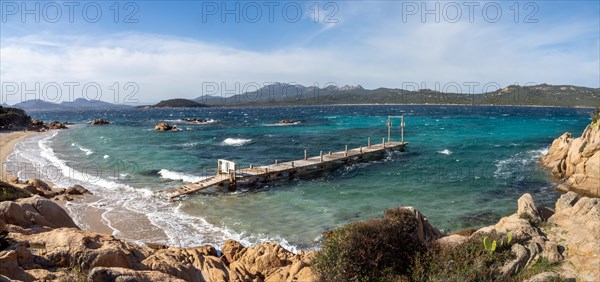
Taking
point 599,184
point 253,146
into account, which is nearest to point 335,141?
point 253,146

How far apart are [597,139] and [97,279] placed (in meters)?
30.2

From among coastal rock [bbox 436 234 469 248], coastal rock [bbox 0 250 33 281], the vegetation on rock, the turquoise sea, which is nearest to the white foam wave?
the turquoise sea

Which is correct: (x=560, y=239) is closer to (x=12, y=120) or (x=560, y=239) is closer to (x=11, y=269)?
(x=11, y=269)

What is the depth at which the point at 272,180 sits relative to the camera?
2778 cm

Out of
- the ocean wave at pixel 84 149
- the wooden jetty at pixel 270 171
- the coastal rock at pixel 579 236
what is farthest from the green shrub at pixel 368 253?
the ocean wave at pixel 84 149

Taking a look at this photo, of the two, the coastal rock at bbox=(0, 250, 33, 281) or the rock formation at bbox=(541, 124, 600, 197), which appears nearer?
the coastal rock at bbox=(0, 250, 33, 281)

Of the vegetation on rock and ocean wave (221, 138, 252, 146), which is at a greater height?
the vegetation on rock

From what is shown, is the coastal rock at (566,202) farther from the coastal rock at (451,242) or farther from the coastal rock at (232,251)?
the coastal rock at (232,251)

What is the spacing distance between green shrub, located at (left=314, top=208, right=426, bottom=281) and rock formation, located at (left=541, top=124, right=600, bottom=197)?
779 inches

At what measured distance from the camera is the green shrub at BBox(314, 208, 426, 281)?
864 cm

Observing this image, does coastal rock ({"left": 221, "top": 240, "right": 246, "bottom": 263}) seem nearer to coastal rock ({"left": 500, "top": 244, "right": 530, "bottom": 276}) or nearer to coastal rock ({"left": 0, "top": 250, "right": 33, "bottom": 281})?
coastal rock ({"left": 0, "top": 250, "right": 33, "bottom": 281})

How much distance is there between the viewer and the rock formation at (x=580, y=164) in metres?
23.3

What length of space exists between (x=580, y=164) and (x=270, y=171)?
20637 mm

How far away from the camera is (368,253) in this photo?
28.9 feet
